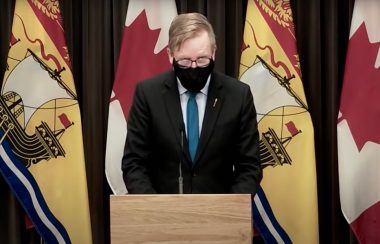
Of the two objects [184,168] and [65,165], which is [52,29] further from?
[184,168]

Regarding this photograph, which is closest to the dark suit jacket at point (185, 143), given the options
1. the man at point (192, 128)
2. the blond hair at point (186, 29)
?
the man at point (192, 128)

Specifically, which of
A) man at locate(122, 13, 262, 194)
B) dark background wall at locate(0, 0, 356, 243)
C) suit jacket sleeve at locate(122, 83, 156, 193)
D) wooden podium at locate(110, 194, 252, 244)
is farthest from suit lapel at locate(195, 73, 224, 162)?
dark background wall at locate(0, 0, 356, 243)

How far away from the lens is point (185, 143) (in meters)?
2.42

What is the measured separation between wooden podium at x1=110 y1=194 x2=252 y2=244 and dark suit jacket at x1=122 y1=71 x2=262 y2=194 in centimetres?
47

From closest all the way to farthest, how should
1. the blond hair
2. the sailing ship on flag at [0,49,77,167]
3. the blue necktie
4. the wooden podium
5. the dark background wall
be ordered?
the wooden podium → the blond hair → the blue necktie → the sailing ship on flag at [0,49,77,167] → the dark background wall

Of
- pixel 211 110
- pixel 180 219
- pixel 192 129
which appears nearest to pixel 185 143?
pixel 192 129

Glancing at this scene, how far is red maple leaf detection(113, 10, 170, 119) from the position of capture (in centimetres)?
376

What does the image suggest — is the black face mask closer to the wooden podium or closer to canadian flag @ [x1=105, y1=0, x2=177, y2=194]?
the wooden podium

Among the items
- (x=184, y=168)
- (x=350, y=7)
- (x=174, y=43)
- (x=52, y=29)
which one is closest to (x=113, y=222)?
(x=184, y=168)

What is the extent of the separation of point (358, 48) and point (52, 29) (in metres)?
2.00

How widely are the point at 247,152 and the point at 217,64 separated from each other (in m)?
1.54

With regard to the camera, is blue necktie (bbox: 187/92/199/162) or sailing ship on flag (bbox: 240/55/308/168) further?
sailing ship on flag (bbox: 240/55/308/168)

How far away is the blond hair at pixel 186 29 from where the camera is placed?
2.34 meters

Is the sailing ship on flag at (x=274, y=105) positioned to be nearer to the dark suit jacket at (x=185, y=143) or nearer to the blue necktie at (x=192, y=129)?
the dark suit jacket at (x=185, y=143)
